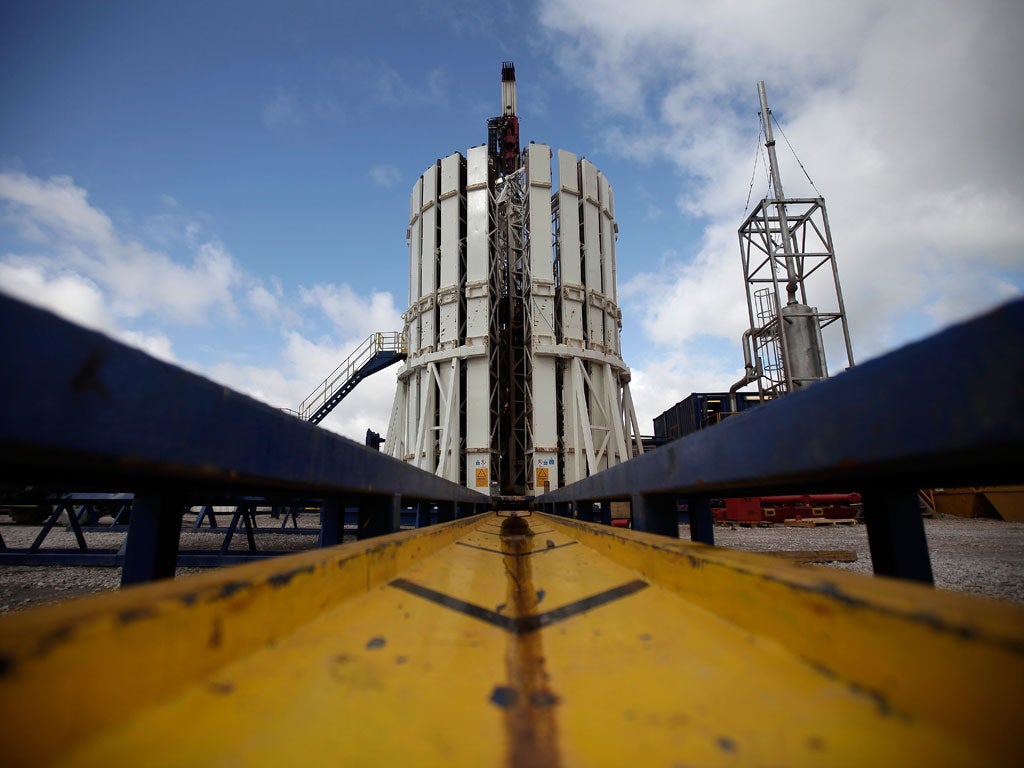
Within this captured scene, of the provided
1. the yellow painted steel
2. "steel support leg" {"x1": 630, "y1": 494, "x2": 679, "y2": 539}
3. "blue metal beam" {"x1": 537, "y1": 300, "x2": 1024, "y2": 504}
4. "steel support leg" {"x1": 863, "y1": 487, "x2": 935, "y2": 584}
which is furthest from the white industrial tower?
the yellow painted steel

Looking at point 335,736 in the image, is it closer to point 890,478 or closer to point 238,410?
point 238,410

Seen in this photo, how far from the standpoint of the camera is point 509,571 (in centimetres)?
205

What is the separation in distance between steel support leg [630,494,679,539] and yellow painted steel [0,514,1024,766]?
1.39m

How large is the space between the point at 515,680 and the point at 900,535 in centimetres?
118

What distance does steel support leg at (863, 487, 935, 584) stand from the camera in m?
1.26

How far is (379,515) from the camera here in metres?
2.67

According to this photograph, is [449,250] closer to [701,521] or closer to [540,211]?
[540,211]

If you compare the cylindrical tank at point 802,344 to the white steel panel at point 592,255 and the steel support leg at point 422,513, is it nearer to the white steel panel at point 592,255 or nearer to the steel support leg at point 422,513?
the white steel panel at point 592,255

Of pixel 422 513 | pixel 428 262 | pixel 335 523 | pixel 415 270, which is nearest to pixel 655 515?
pixel 335 523

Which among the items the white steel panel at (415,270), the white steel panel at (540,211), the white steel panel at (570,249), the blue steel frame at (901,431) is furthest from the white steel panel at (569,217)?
the blue steel frame at (901,431)

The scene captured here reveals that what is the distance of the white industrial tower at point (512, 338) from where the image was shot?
11.3 metres

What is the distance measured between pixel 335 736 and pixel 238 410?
778mm

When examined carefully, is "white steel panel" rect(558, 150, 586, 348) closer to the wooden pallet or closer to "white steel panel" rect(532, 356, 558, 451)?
"white steel panel" rect(532, 356, 558, 451)

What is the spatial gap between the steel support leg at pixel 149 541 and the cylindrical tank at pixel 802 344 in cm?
1039
